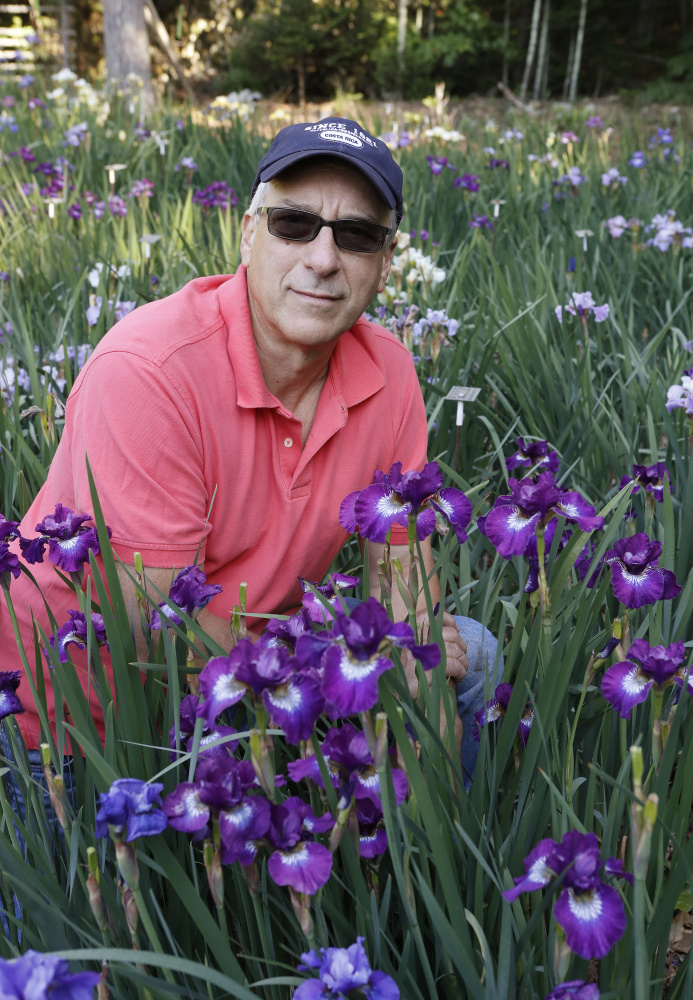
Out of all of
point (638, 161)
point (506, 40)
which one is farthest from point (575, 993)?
point (506, 40)

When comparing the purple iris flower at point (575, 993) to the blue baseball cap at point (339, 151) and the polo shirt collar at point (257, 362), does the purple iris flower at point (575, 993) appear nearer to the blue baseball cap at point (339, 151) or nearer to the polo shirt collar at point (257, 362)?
the polo shirt collar at point (257, 362)

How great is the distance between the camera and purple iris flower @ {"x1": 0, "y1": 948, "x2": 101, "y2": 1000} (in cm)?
55

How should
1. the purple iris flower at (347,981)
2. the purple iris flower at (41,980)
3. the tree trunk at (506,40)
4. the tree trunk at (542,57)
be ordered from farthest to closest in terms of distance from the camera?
the tree trunk at (506,40) < the tree trunk at (542,57) < the purple iris flower at (347,981) < the purple iris flower at (41,980)

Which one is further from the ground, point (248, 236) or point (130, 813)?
point (248, 236)

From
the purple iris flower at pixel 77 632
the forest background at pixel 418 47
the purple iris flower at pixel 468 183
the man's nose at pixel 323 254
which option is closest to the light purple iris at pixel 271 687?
the purple iris flower at pixel 77 632

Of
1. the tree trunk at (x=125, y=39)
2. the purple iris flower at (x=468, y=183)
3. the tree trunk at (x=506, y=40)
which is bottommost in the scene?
the purple iris flower at (x=468, y=183)

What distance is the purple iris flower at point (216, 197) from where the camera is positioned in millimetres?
4215

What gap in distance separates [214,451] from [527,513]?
2.29ft

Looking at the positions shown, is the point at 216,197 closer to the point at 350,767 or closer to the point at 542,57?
the point at 350,767

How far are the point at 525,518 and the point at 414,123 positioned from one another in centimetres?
713

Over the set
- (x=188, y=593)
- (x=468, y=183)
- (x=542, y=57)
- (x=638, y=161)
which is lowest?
(x=188, y=593)

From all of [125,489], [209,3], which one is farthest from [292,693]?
[209,3]

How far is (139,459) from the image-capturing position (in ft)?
4.64

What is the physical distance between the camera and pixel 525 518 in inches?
42.4
